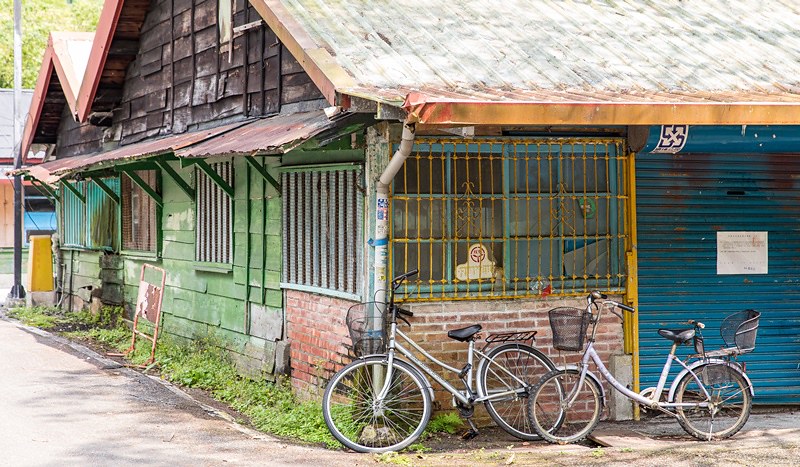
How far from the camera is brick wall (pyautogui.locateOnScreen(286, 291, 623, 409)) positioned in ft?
29.4

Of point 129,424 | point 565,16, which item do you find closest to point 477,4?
point 565,16

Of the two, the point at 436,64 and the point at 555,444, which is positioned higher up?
the point at 436,64

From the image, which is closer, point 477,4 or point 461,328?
point 461,328

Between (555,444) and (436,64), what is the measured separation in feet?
10.8

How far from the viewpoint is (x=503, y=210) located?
924 centimetres

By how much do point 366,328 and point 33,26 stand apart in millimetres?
38832

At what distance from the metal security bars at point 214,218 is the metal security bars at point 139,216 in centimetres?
184

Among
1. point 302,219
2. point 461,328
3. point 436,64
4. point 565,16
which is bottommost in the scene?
point 461,328

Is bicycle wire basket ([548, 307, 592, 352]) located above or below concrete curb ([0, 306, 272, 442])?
above

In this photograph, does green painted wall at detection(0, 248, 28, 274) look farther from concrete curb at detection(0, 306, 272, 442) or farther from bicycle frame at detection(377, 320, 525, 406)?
bicycle frame at detection(377, 320, 525, 406)

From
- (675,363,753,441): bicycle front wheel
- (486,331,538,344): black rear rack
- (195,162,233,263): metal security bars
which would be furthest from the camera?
(195,162,233,263): metal security bars

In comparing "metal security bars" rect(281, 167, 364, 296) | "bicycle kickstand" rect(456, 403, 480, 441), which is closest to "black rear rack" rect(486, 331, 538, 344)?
"bicycle kickstand" rect(456, 403, 480, 441)

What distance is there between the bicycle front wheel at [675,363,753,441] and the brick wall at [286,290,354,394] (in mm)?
2858

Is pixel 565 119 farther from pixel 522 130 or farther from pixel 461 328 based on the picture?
pixel 461 328
